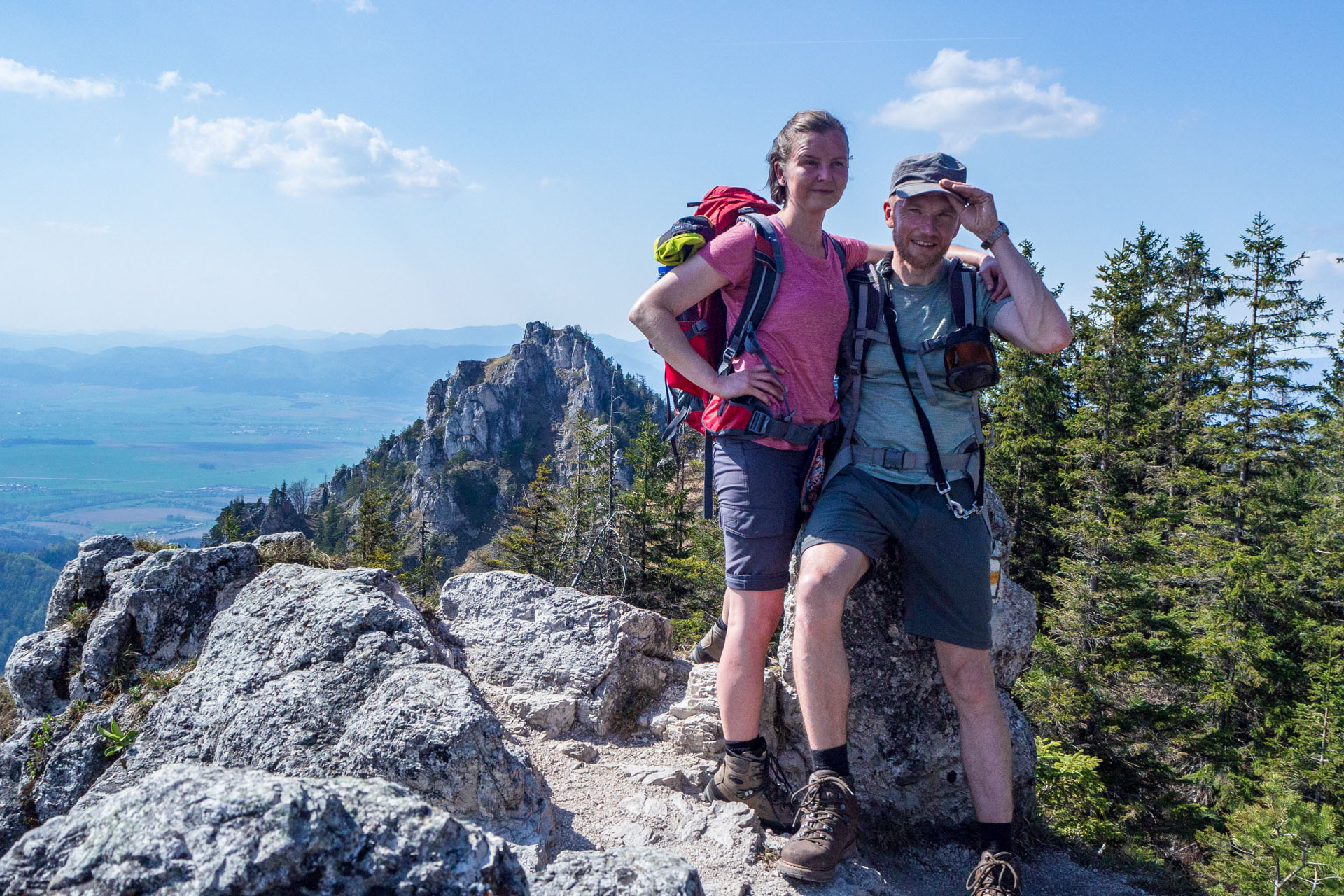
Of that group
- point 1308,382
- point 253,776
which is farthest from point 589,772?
point 1308,382

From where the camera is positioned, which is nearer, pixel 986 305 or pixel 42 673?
pixel 986 305

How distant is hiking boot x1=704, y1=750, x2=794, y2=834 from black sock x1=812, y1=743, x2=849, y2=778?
0.50 m

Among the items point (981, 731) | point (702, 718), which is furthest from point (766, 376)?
point (702, 718)

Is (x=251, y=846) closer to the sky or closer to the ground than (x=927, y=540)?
closer to the ground

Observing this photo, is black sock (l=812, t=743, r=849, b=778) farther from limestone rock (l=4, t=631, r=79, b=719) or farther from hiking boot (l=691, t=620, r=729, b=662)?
limestone rock (l=4, t=631, r=79, b=719)

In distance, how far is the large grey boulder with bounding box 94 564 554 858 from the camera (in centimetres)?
414

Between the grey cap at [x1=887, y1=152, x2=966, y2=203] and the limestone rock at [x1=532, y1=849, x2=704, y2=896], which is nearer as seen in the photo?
the limestone rock at [x1=532, y1=849, x2=704, y2=896]

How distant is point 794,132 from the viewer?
4281 mm

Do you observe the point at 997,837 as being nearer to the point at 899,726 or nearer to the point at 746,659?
the point at 899,726

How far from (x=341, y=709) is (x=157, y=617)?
3045mm

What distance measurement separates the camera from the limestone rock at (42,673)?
650 centimetres

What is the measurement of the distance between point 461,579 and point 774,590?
3926mm

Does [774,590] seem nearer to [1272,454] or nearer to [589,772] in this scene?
[589,772]

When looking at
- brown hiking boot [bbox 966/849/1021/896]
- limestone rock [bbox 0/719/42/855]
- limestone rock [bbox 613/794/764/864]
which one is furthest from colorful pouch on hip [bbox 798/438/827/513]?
limestone rock [bbox 0/719/42/855]
